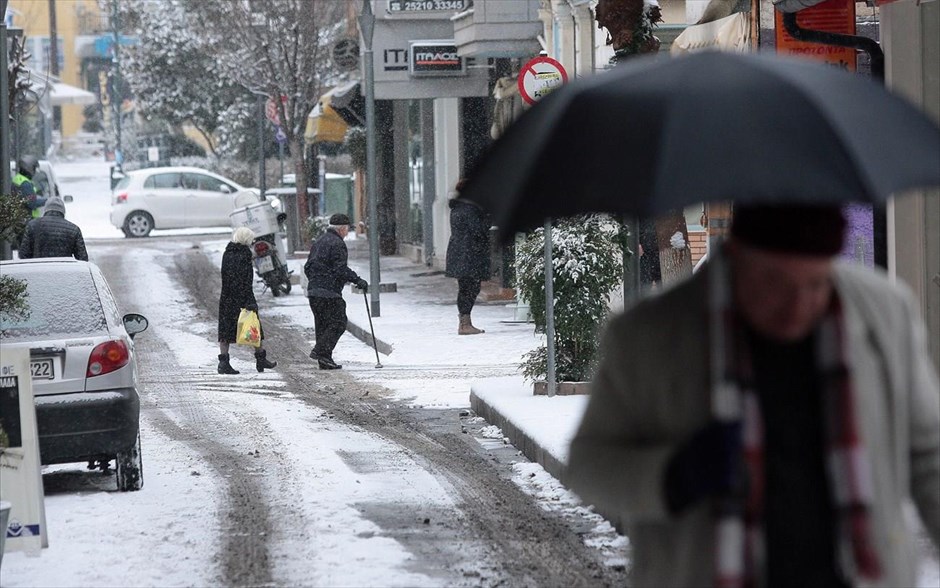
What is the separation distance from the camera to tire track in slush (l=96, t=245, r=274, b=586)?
753cm

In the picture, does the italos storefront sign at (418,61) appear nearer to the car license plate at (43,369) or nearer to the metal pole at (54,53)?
the car license plate at (43,369)

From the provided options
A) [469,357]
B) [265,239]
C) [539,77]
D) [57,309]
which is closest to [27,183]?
[265,239]

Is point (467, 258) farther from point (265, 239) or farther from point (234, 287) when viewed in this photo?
point (265, 239)

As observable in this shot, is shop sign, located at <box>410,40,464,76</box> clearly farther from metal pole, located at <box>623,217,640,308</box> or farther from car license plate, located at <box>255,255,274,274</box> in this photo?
metal pole, located at <box>623,217,640,308</box>

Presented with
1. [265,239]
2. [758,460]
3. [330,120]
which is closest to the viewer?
[758,460]

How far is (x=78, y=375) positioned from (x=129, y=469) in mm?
660

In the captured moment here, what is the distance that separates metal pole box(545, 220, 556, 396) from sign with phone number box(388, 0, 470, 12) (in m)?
13.4

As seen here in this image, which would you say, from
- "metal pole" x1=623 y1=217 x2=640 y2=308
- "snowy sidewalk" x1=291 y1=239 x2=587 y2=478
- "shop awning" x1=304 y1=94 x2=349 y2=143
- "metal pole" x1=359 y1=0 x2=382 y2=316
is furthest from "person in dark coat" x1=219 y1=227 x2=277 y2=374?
"shop awning" x1=304 y1=94 x2=349 y2=143

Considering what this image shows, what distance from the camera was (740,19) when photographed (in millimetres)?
13156

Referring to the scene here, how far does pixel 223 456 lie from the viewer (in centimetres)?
1102

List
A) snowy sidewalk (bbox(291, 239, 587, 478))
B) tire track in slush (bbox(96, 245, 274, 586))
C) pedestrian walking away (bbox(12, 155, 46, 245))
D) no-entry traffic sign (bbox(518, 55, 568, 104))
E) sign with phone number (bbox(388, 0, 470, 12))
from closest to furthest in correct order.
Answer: tire track in slush (bbox(96, 245, 274, 586)) → snowy sidewalk (bbox(291, 239, 587, 478)) → no-entry traffic sign (bbox(518, 55, 568, 104)) → pedestrian walking away (bbox(12, 155, 46, 245)) → sign with phone number (bbox(388, 0, 470, 12))

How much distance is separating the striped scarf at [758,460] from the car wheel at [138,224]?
118 feet

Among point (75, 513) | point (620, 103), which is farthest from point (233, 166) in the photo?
point (620, 103)

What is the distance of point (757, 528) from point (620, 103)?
0.83 m
